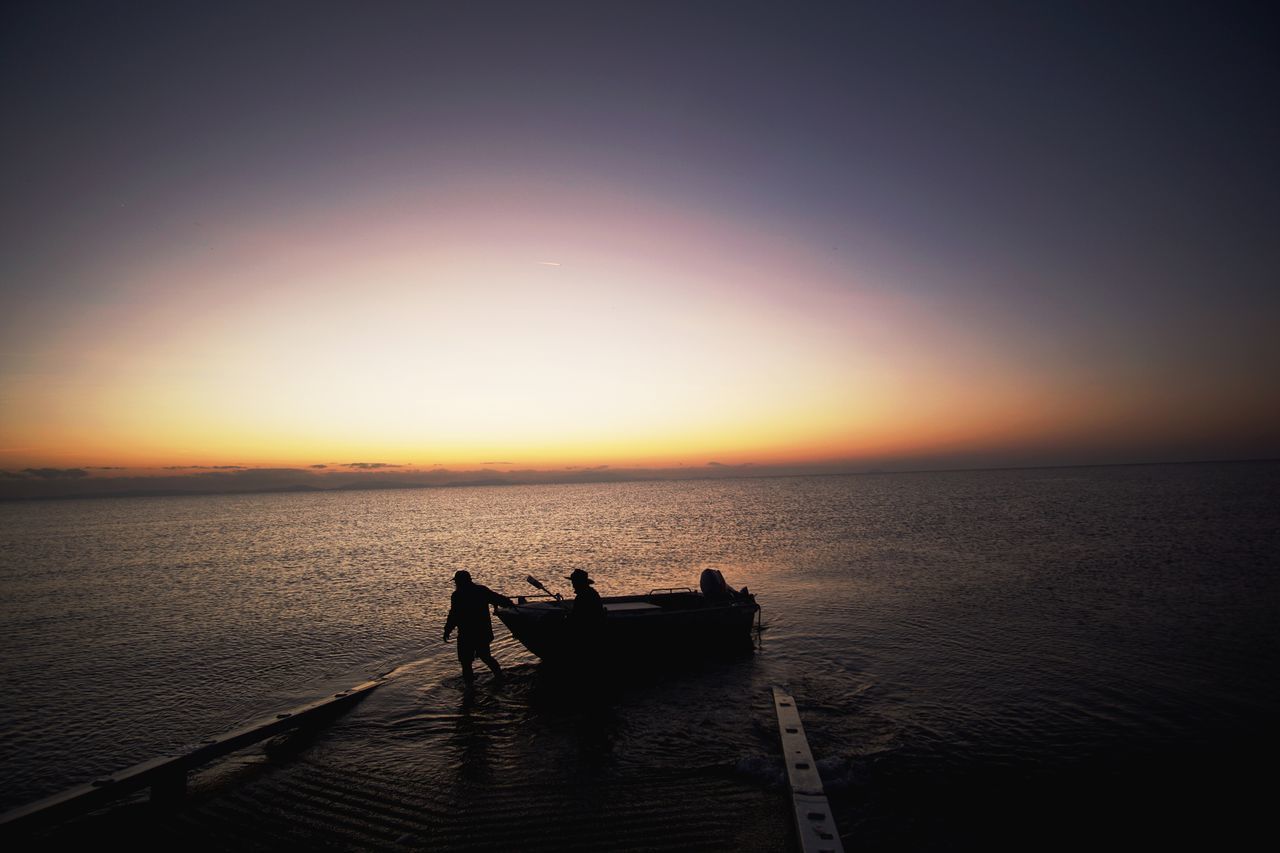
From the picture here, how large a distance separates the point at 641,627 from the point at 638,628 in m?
0.08

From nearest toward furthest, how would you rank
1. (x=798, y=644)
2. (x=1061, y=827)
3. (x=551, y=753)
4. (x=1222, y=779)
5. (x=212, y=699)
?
1. (x=1061, y=827)
2. (x=1222, y=779)
3. (x=551, y=753)
4. (x=212, y=699)
5. (x=798, y=644)

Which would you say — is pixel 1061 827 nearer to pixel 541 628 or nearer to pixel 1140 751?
pixel 1140 751

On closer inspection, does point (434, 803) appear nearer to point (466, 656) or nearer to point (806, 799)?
point (806, 799)

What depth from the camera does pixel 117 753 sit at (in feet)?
33.6

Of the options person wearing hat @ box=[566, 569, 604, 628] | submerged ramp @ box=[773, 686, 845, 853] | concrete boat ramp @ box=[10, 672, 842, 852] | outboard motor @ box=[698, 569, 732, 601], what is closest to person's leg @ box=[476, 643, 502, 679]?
person wearing hat @ box=[566, 569, 604, 628]

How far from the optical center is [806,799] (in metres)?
6.38

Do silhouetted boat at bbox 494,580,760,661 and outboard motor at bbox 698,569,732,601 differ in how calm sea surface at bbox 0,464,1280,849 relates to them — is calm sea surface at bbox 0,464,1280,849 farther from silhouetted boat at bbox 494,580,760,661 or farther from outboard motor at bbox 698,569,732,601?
outboard motor at bbox 698,569,732,601

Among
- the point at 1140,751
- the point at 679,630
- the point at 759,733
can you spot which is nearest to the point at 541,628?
the point at 679,630

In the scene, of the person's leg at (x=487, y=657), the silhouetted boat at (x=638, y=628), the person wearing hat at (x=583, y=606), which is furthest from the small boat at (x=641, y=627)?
the person's leg at (x=487, y=657)

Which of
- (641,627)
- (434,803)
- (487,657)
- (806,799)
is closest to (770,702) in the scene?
(641,627)

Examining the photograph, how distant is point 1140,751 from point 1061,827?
3605 mm

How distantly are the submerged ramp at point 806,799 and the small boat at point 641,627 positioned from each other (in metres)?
5.55

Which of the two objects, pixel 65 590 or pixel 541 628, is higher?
pixel 541 628

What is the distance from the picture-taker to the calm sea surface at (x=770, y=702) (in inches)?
301
